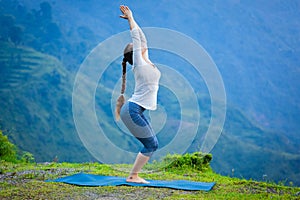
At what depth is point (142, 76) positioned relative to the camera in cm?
590

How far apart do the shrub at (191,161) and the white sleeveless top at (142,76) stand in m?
3.34

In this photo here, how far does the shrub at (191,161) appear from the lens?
354 inches

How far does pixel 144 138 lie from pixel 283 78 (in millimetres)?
52312

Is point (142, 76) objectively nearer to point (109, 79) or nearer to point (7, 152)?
point (7, 152)

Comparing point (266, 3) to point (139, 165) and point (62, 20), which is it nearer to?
point (62, 20)

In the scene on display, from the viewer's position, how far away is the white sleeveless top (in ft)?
19.3

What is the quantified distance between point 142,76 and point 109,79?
4182 centimetres

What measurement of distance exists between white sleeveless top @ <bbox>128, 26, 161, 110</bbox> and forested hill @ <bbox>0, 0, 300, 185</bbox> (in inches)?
762

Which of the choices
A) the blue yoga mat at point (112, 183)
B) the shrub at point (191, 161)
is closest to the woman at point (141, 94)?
the blue yoga mat at point (112, 183)

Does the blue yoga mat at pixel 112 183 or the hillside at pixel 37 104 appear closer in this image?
the blue yoga mat at pixel 112 183

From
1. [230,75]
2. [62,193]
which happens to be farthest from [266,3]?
[62,193]

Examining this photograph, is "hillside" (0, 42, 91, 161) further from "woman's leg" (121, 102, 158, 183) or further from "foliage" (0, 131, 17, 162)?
"woman's leg" (121, 102, 158, 183)

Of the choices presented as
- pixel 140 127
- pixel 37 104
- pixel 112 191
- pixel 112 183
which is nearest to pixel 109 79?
pixel 37 104

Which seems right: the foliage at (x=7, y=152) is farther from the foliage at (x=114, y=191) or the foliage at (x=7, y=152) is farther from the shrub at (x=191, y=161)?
the shrub at (x=191, y=161)
